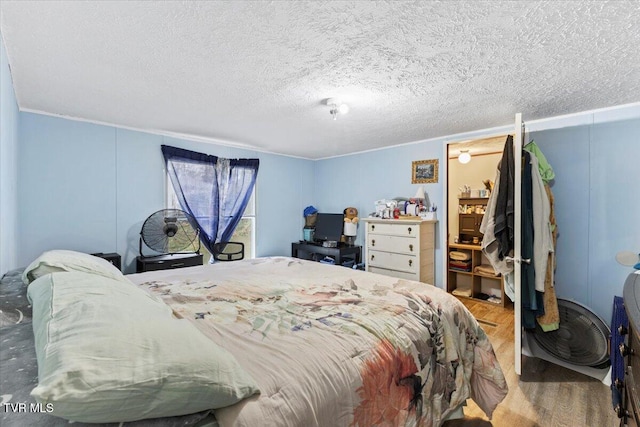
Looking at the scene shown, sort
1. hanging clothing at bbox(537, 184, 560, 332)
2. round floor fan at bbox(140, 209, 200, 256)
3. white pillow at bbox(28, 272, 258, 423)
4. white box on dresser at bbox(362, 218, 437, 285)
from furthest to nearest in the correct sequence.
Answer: white box on dresser at bbox(362, 218, 437, 285)
round floor fan at bbox(140, 209, 200, 256)
hanging clothing at bbox(537, 184, 560, 332)
white pillow at bbox(28, 272, 258, 423)

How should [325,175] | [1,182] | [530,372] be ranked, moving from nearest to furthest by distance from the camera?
[1,182] < [530,372] < [325,175]

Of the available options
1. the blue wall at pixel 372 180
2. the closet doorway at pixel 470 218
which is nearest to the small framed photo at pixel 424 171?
the blue wall at pixel 372 180

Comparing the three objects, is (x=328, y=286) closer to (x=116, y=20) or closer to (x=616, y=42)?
(x=116, y=20)

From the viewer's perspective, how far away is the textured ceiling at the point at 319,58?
1338mm

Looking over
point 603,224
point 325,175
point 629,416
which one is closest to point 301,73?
point 629,416

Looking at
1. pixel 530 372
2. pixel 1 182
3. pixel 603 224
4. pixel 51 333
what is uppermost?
pixel 1 182

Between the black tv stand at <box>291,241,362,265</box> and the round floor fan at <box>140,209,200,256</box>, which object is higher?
the round floor fan at <box>140,209,200,256</box>

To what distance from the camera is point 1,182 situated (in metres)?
1.64

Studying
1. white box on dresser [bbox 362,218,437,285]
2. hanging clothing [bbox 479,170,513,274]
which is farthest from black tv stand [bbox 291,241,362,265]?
hanging clothing [bbox 479,170,513,274]

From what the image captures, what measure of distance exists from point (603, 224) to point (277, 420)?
3117 mm

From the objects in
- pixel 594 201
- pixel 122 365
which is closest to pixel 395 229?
pixel 594 201

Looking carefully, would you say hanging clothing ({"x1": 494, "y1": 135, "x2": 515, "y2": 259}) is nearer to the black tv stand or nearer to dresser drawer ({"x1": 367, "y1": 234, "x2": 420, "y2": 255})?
dresser drawer ({"x1": 367, "y1": 234, "x2": 420, "y2": 255})

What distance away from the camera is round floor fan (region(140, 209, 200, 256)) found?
3.22 meters

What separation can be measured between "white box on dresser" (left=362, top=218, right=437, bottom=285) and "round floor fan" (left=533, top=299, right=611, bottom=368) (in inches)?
54.7
